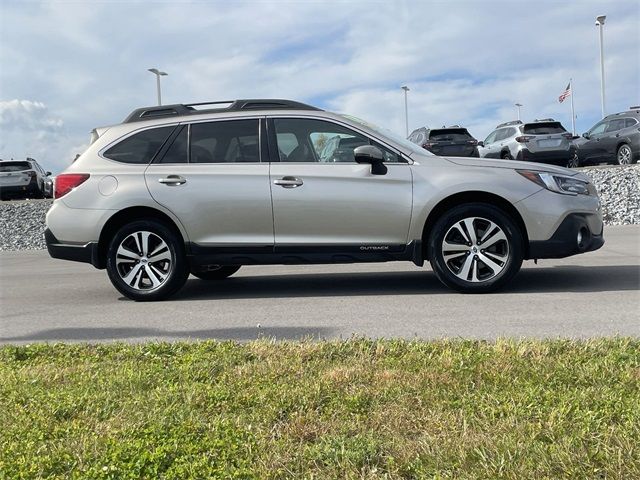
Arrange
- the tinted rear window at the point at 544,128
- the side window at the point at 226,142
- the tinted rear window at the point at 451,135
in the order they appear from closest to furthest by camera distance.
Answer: the side window at the point at 226,142 < the tinted rear window at the point at 544,128 < the tinted rear window at the point at 451,135

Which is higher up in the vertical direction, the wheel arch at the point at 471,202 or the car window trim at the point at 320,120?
the car window trim at the point at 320,120

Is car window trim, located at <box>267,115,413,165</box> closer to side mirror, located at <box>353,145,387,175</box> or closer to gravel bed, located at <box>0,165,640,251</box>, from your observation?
side mirror, located at <box>353,145,387,175</box>

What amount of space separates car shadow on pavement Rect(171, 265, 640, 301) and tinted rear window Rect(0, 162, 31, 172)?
2115cm

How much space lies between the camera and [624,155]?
67.5 feet

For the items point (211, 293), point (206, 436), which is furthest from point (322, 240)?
point (206, 436)

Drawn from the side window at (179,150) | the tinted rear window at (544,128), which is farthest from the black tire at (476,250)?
the tinted rear window at (544,128)

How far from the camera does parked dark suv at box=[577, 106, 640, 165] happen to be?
2023 cm

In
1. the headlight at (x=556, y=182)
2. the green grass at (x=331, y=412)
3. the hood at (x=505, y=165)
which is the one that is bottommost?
the green grass at (x=331, y=412)

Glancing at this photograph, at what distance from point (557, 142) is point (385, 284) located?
15.7 metres

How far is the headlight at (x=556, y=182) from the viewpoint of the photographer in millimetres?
6453

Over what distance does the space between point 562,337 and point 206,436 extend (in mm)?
2724

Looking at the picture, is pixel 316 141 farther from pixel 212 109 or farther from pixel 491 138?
pixel 491 138

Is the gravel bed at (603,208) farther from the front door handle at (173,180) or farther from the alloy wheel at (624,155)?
the front door handle at (173,180)

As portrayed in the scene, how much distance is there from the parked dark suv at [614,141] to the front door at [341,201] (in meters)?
16.1
